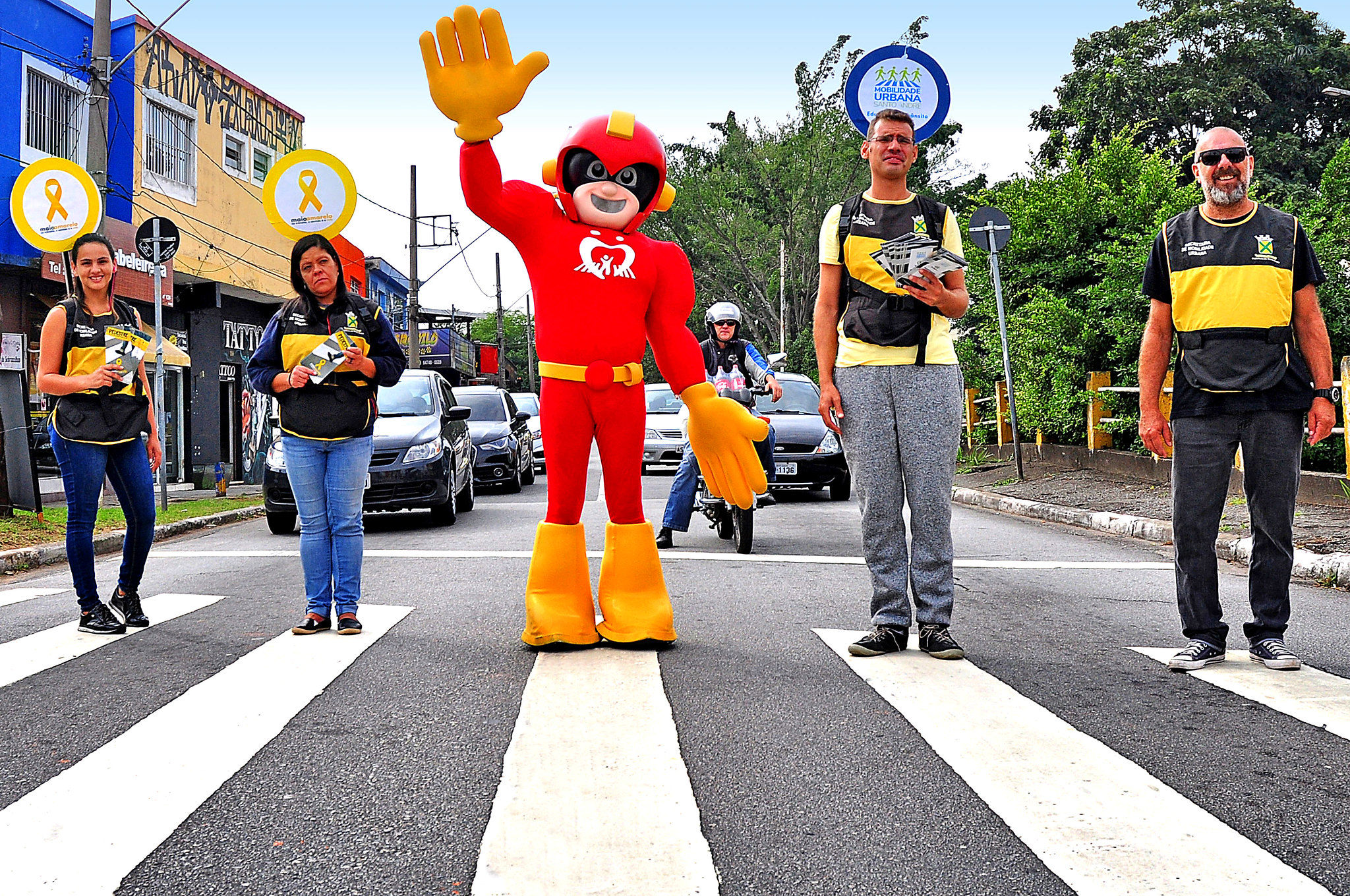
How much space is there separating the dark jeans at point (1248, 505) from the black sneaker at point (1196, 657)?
3 cm

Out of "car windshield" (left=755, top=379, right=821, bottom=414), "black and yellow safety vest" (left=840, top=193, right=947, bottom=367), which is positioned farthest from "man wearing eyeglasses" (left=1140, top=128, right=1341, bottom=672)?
"car windshield" (left=755, top=379, right=821, bottom=414)

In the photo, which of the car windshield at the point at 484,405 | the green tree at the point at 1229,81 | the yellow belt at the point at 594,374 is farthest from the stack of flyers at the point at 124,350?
the green tree at the point at 1229,81

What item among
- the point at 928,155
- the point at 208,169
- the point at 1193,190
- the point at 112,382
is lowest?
the point at 112,382

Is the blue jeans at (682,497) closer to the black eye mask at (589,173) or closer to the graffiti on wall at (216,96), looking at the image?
the black eye mask at (589,173)

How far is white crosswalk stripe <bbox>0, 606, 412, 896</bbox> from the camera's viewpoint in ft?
8.15

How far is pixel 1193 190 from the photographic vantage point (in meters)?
15.7

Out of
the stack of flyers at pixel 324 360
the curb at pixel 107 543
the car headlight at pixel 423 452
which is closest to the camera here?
the stack of flyers at pixel 324 360

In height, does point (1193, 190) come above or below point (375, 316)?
above

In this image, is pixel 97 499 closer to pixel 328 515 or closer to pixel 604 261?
pixel 328 515

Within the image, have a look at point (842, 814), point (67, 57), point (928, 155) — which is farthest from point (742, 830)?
point (928, 155)

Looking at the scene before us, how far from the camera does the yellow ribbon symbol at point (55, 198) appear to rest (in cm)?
838

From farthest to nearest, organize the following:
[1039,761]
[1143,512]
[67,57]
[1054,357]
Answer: [67,57] < [1054,357] < [1143,512] < [1039,761]

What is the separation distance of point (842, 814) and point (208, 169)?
77.3ft

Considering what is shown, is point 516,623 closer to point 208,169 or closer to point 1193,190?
point 1193,190
